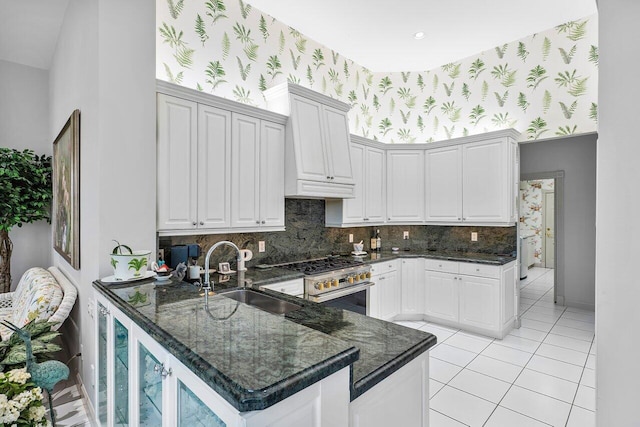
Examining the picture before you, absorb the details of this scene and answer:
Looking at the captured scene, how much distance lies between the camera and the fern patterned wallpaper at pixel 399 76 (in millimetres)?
3168

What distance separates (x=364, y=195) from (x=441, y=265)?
139 centimetres

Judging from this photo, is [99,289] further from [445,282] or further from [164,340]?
[445,282]

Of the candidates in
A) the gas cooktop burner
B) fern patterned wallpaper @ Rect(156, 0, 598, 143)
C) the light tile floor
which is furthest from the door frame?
the gas cooktop burner

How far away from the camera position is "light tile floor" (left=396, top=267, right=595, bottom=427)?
2359mm

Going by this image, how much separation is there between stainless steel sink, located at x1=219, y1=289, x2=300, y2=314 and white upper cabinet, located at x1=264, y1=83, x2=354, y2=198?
121 centimetres

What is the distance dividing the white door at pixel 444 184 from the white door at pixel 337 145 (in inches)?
59.2

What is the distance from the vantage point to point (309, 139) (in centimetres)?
339

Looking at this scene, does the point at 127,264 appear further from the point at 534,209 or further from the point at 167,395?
the point at 534,209

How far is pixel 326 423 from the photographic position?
0.88 m

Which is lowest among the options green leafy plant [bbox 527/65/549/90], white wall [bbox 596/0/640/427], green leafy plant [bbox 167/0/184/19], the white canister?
the white canister

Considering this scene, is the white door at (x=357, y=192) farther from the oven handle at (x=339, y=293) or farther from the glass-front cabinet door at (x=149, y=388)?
the glass-front cabinet door at (x=149, y=388)

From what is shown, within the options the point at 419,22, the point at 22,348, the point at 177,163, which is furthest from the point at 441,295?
the point at 22,348

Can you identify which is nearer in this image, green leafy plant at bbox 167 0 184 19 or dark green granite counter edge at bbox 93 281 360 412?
dark green granite counter edge at bbox 93 281 360 412

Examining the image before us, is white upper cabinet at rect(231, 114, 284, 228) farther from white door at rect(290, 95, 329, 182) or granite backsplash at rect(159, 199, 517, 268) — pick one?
granite backsplash at rect(159, 199, 517, 268)
